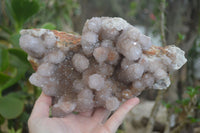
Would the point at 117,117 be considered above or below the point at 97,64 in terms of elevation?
below

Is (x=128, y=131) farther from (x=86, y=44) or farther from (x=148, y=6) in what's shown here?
(x=148, y=6)

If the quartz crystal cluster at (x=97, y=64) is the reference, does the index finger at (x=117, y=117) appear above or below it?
below

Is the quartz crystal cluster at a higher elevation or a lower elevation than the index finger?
higher

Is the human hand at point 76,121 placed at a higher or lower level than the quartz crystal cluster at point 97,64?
lower

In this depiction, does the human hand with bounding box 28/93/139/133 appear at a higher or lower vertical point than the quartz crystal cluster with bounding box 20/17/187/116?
lower
